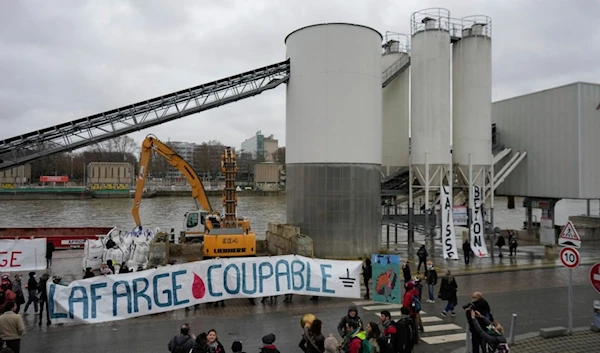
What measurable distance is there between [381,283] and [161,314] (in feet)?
24.7

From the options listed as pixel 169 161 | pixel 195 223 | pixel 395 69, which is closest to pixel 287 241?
pixel 195 223

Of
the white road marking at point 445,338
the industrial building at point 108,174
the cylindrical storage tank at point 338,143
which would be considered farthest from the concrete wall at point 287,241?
the industrial building at point 108,174

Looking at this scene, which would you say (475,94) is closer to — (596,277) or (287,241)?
(287,241)

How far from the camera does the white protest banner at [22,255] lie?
20.0 metres

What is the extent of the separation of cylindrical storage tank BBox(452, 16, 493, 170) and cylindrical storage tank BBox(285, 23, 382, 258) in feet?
24.5

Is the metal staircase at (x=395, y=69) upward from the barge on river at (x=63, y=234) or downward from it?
upward

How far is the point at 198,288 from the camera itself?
1365 cm

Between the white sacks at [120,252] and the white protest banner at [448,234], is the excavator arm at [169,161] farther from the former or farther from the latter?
the white protest banner at [448,234]

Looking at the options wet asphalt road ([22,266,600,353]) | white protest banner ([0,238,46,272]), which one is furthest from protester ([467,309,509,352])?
white protest banner ([0,238,46,272])

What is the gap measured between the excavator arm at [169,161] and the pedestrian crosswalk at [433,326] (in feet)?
48.8

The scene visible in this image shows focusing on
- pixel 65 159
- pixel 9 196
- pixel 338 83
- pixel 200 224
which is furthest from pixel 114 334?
pixel 65 159

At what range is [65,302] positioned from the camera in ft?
39.9

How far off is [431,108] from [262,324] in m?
19.4

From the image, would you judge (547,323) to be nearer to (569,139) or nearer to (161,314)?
(161,314)
